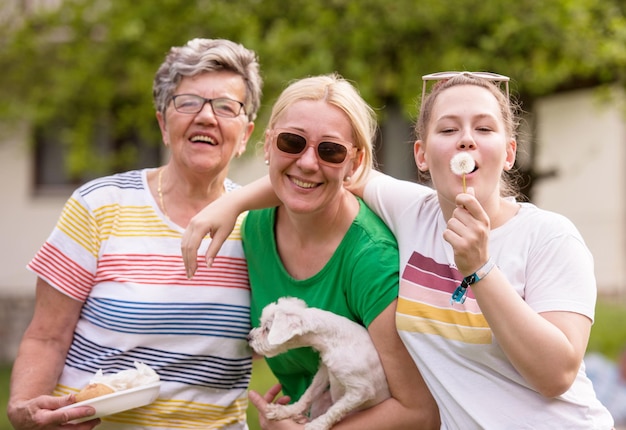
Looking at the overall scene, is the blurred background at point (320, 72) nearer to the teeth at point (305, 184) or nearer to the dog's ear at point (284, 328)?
the teeth at point (305, 184)

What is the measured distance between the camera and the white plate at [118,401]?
115 inches

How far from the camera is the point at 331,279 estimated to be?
9.63 ft

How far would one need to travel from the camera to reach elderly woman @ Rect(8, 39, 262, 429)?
3.16 meters

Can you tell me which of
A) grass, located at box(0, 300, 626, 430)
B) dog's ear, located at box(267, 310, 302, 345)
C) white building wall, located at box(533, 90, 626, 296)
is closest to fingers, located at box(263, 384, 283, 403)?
dog's ear, located at box(267, 310, 302, 345)

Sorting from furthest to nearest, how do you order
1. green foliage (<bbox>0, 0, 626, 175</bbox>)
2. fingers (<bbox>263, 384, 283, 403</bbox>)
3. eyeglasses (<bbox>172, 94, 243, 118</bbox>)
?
green foliage (<bbox>0, 0, 626, 175</bbox>) → eyeglasses (<bbox>172, 94, 243, 118</bbox>) → fingers (<bbox>263, 384, 283, 403</bbox>)

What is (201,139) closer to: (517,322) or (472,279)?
(472,279)

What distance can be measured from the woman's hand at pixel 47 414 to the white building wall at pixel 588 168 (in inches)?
430

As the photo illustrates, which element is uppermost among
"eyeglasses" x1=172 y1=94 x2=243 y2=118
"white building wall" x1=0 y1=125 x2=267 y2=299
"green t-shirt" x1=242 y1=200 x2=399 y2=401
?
"eyeglasses" x1=172 y1=94 x2=243 y2=118

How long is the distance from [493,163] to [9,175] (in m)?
11.9

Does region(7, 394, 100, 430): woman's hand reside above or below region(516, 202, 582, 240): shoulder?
below

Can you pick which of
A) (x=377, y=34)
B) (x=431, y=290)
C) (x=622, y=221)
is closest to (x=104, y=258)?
(x=431, y=290)

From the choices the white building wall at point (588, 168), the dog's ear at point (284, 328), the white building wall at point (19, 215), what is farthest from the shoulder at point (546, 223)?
the white building wall at point (19, 215)

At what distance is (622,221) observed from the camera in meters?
13.1

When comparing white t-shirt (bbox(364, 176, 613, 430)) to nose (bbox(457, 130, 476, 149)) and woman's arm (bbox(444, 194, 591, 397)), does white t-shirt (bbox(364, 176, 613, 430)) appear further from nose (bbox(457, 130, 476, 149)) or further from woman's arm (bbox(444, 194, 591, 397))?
nose (bbox(457, 130, 476, 149))
